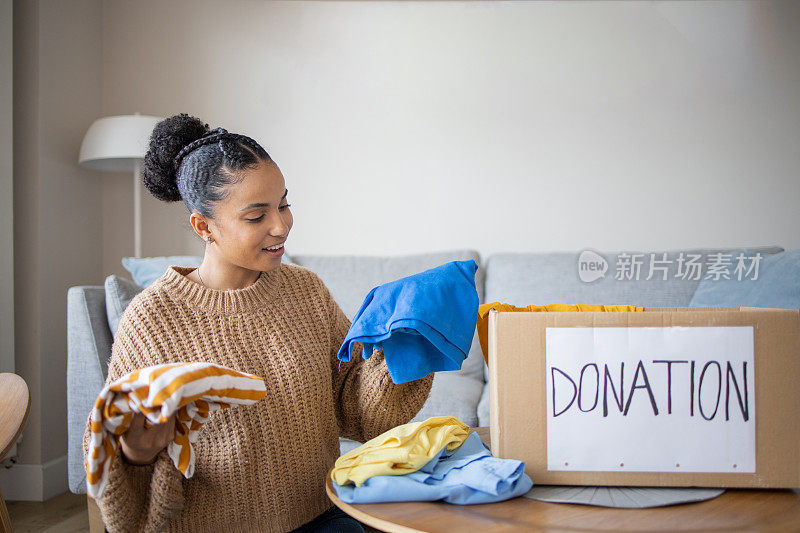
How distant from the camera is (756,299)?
185 cm

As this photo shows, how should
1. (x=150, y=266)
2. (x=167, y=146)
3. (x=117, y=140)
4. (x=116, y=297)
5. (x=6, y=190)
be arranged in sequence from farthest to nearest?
1. (x=117, y=140)
2. (x=6, y=190)
3. (x=150, y=266)
4. (x=116, y=297)
5. (x=167, y=146)

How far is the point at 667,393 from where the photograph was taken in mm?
749

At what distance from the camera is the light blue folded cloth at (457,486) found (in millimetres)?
733

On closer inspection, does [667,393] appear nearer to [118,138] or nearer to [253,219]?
[253,219]

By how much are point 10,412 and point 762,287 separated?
6.10 feet

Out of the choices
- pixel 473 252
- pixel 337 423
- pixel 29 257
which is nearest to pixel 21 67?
pixel 29 257

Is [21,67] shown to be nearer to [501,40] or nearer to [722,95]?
[501,40]

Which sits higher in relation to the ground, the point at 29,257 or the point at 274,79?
the point at 274,79

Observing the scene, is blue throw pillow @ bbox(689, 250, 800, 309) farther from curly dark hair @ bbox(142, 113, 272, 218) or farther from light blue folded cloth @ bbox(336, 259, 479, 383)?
Result: curly dark hair @ bbox(142, 113, 272, 218)

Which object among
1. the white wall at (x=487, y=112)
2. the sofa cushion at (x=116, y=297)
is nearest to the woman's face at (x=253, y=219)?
the sofa cushion at (x=116, y=297)

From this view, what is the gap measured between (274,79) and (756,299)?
205 centimetres

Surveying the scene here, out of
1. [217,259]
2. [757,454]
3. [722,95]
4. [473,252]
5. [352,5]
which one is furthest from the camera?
[352,5]

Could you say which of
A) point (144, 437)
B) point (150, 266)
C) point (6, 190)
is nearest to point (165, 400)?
point (144, 437)

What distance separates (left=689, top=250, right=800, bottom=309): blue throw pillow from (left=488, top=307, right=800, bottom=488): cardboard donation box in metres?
1.17
